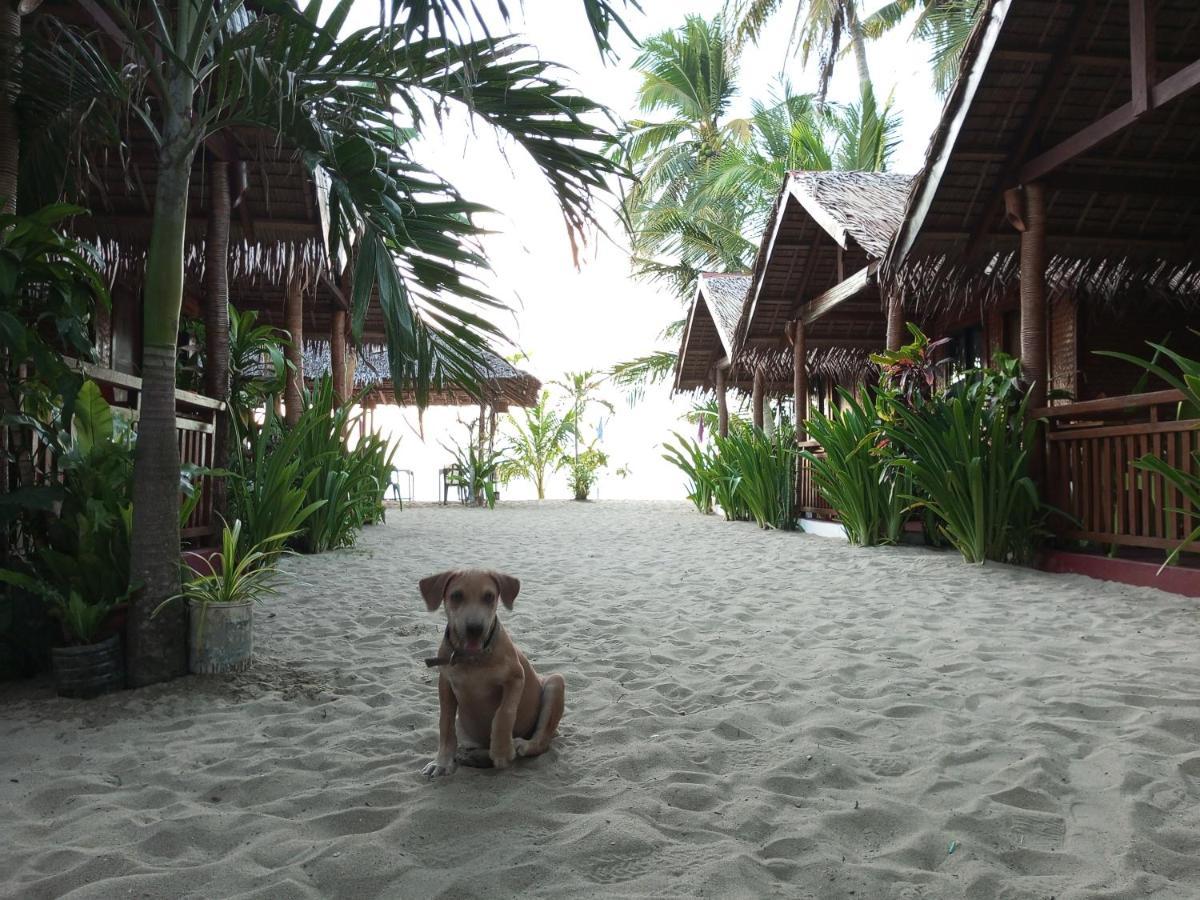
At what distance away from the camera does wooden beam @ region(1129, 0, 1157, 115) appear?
17.1 ft

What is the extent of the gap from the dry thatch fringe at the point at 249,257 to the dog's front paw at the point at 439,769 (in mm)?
5534

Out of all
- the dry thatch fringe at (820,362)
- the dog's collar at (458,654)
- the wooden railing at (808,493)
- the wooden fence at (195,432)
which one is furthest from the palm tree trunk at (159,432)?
the dry thatch fringe at (820,362)

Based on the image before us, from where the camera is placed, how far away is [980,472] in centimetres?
584

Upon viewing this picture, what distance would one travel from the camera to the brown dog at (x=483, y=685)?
2145 mm

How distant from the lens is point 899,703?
9.55ft

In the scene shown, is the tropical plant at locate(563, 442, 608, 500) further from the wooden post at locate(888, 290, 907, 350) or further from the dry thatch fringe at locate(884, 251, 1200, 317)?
the dry thatch fringe at locate(884, 251, 1200, 317)

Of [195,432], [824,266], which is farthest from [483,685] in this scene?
[824,266]

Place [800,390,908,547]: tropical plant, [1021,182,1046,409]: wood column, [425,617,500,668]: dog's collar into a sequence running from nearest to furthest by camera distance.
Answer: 1. [425,617,500,668]: dog's collar
2. [1021,182,1046,409]: wood column
3. [800,390,908,547]: tropical plant

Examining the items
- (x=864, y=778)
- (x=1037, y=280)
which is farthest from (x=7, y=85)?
Answer: (x=1037, y=280)

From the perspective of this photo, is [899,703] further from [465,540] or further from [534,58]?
[465,540]

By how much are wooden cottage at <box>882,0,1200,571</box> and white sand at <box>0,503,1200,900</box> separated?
1.37 metres

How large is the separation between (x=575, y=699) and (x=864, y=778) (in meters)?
1.19

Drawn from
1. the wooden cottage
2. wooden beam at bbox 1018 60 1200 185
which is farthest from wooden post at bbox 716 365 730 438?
wooden beam at bbox 1018 60 1200 185

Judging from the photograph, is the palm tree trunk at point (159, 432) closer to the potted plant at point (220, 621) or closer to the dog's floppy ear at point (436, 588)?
the potted plant at point (220, 621)
